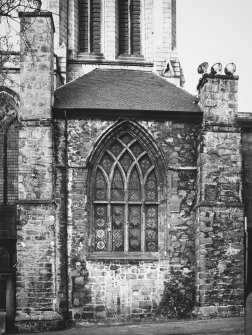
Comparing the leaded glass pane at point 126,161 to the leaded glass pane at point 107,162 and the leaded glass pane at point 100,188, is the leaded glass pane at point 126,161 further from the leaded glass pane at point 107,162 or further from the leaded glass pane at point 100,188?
the leaded glass pane at point 100,188

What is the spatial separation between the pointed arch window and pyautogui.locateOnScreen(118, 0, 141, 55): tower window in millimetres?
6607

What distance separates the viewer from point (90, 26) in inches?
1016

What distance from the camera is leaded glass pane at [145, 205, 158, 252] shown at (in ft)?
66.0

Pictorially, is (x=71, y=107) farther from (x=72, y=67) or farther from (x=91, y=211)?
(x=72, y=67)

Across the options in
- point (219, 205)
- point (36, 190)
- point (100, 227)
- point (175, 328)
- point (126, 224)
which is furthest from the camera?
point (126, 224)

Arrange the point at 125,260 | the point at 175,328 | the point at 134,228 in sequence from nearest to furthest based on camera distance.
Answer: the point at 175,328
the point at 125,260
the point at 134,228

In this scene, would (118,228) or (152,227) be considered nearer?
(118,228)

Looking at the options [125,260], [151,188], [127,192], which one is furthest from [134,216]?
[125,260]

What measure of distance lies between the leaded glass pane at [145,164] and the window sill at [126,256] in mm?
2347

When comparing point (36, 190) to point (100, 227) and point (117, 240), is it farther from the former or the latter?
point (117, 240)

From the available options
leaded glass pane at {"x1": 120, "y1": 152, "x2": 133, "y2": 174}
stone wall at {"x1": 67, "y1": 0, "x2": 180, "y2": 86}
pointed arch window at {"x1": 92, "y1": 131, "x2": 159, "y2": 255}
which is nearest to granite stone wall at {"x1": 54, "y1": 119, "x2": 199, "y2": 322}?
pointed arch window at {"x1": 92, "y1": 131, "x2": 159, "y2": 255}

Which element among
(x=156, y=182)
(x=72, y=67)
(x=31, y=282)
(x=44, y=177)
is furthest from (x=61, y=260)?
(x=72, y=67)

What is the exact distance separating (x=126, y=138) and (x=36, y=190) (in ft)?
10.2

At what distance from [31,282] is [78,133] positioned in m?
4.32
